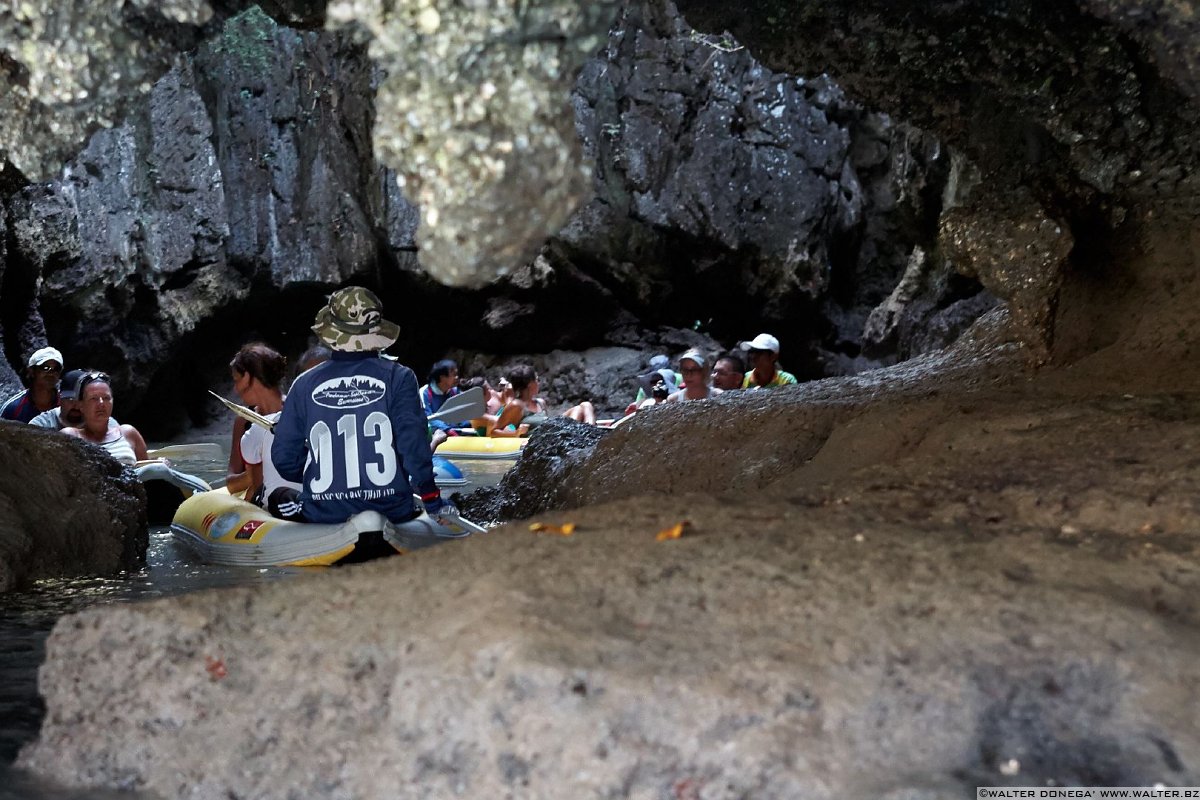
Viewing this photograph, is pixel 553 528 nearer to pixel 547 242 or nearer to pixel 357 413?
pixel 357 413

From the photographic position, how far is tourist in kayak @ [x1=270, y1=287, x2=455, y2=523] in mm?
4672

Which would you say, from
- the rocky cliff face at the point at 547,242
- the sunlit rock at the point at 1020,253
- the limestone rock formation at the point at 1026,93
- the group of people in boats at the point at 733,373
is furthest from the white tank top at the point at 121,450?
the rocky cliff face at the point at 547,242

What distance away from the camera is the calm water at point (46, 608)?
2.35 meters

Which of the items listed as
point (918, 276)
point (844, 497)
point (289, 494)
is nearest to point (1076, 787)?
point (844, 497)

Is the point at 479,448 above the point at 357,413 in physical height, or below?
below

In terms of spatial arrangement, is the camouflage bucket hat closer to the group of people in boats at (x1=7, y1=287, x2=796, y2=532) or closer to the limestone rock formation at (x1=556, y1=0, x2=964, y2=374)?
the group of people in boats at (x1=7, y1=287, x2=796, y2=532)

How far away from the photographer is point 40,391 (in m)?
7.34

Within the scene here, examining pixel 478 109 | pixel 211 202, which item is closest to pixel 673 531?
pixel 478 109

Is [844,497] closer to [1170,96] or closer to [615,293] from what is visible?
[1170,96]

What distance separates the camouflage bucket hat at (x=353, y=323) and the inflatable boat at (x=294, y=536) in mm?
722

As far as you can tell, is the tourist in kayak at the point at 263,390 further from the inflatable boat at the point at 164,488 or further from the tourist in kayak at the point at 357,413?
the inflatable boat at the point at 164,488

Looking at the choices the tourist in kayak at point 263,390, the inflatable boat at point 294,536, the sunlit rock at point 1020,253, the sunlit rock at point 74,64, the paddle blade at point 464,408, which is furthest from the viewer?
the paddle blade at point 464,408

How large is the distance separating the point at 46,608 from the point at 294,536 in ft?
3.60

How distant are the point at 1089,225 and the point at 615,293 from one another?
11.7m
